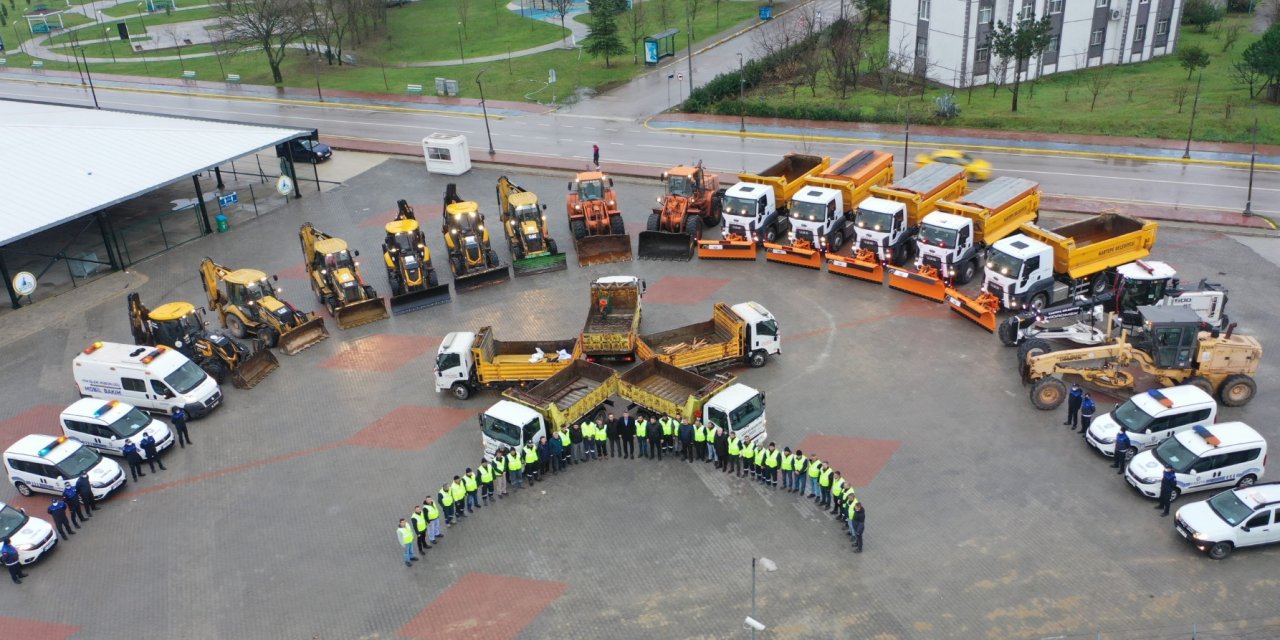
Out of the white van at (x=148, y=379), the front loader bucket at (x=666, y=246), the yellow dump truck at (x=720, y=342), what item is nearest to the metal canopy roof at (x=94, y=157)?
the white van at (x=148, y=379)

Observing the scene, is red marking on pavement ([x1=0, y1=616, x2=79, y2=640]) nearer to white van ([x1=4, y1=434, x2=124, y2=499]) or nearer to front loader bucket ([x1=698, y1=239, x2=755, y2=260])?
white van ([x1=4, y1=434, x2=124, y2=499])

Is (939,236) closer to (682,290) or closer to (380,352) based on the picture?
(682,290)

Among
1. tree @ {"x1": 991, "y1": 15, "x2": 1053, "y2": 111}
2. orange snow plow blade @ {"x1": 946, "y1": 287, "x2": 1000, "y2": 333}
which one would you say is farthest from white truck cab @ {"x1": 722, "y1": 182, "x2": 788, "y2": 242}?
tree @ {"x1": 991, "y1": 15, "x2": 1053, "y2": 111}

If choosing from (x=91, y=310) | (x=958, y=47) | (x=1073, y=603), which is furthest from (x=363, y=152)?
(x=1073, y=603)

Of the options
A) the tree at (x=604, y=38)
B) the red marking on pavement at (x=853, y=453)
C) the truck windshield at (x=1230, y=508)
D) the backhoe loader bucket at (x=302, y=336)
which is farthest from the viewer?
the tree at (x=604, y=38)

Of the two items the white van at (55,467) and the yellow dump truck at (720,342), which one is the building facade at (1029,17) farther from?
the white van at (55,467)
